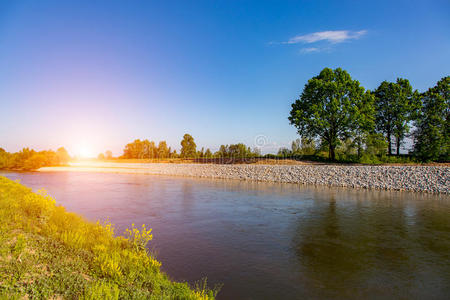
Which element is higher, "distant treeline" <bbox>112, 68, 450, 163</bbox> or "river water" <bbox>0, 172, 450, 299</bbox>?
"distant treeline" <bbox>112, 68, 450, 163</bbox>

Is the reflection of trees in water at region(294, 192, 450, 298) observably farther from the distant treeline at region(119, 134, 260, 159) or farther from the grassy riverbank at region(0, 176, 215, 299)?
the distant treeline at region(119, 134, 260, 159)

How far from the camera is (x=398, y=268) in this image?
29.2ft

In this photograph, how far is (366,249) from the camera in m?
10.8

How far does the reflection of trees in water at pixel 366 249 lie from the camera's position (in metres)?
7.77

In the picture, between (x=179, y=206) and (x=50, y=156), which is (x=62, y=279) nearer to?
(x=179, y=206)

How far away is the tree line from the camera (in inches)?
1711

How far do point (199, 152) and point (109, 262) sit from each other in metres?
86.1

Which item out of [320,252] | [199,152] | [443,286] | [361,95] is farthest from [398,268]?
[199,152]

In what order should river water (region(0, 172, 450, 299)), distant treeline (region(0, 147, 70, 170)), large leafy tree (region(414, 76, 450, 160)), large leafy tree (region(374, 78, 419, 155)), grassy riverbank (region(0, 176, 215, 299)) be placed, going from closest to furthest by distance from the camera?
grassy riverbank (region(0, 176, 215, 299))
river water (region(0, 172, 450, 299))
large leafy tree (region(414, 76, 450, 160))
large leafy tree (region(374, 78, 419, 155))
distant treeline (region(0, 147, 70, 170))

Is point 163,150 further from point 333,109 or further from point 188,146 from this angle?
point 333,109

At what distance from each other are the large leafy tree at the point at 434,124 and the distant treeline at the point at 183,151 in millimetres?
43326

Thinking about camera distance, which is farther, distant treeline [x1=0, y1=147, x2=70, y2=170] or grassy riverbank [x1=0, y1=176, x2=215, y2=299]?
distant treeline [x1=0, y1=147, x2=70, y2=170]

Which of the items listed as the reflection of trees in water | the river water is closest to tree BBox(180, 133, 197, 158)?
the river water

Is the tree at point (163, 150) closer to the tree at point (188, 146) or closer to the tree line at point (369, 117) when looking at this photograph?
the tree at point (188, 146)
